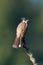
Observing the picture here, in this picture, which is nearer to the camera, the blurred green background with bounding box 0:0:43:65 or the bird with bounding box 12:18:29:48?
the bird with bounding box 12:18:29:48

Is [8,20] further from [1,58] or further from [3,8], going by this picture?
[1,58]

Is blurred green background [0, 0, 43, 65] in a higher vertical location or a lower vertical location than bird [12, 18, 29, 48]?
higher

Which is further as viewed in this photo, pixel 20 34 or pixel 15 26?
pixel 15 26

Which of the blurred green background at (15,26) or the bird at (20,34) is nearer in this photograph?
the bird at (20,34)

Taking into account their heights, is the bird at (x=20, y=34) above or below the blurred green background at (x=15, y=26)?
below

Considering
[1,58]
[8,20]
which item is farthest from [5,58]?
[8,20]

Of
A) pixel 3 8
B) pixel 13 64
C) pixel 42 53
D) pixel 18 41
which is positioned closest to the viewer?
pixel 18 41

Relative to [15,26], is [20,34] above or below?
below

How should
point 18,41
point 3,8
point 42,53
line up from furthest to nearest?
point 3,8 → point 42,53 → point 18,41
